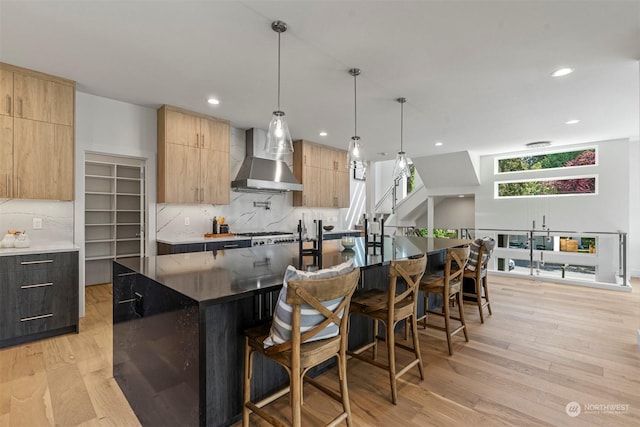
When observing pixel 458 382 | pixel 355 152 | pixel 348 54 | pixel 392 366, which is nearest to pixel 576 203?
pixel 355 152

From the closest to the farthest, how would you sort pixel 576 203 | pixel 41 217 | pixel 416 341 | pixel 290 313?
pixel 290 313 < pixel 416 341 < pixel 41 217 < pixel 576 203

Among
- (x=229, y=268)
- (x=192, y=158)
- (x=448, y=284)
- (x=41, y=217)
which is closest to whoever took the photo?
(x=229, y=268)

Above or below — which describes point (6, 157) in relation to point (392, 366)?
above

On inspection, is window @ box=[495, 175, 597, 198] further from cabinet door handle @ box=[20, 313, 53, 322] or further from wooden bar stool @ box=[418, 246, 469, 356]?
cabinet door handle @ box=[20, 313, 53, 322]

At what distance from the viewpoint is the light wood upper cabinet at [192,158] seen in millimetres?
4102

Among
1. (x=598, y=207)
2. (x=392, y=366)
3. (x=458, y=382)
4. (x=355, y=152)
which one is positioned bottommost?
(x=458, y=382)

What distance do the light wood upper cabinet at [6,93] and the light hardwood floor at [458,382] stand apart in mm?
2204

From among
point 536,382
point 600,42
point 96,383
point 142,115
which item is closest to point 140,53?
point 142,115

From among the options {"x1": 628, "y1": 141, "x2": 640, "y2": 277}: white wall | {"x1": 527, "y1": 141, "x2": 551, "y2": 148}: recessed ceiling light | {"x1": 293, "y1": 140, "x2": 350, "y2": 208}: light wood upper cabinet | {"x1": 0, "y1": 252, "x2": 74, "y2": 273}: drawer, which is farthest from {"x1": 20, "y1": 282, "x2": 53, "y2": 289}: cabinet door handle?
{"x1": 628, "y1": 141, "x2": 640, "y2": 277}: white wall

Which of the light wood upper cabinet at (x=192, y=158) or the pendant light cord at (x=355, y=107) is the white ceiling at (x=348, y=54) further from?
the light wood upper cabinet at (x=192, y=158)

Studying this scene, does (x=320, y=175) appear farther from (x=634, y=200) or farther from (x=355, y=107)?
(x=634, y=200)

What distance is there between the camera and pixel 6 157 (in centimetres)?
293

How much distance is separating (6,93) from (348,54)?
324 cm

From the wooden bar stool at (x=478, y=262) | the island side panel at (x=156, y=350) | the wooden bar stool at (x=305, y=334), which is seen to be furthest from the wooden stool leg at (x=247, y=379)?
the wooden bar stool at (x=478, y=262)
